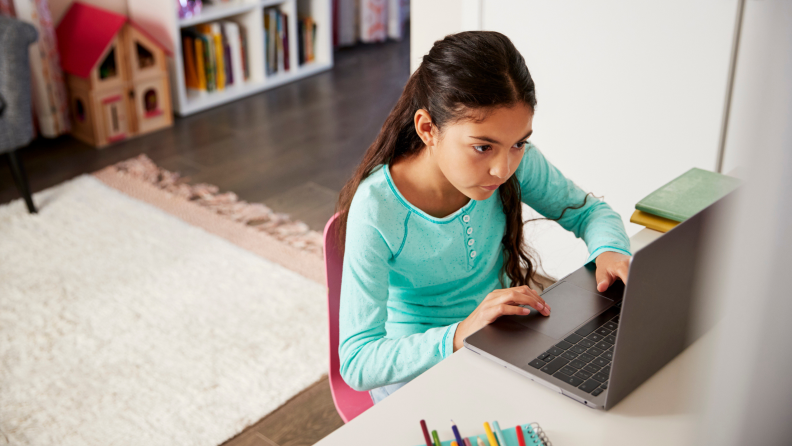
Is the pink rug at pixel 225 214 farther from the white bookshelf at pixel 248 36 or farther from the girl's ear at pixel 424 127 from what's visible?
the girl's ear at pixel 424 127

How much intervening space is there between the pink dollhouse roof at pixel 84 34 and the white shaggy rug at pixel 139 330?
0.71m

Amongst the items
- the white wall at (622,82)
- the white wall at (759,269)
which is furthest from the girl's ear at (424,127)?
the white wall at (622,82)

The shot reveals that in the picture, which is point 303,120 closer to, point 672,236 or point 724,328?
point 672,236

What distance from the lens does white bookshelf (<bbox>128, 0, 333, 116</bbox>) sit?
10.9 ft

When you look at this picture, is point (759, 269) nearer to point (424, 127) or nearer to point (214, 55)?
point (424, 127)

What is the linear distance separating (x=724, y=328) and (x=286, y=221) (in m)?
2.37

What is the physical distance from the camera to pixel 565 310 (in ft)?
3.07

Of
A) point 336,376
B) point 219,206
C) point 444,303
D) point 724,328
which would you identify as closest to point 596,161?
point 444,303

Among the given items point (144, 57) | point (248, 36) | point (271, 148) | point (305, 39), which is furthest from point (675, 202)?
point (305, 39)

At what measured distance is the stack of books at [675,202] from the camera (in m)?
1.09

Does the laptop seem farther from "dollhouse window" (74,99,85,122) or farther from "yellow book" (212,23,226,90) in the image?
"yellow book" (212,23,226,90)

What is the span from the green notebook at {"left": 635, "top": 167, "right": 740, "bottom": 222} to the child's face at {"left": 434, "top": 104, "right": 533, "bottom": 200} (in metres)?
0.29

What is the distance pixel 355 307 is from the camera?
0.96 meters

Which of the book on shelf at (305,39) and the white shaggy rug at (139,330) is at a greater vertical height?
the book on shelf at (305,39)
